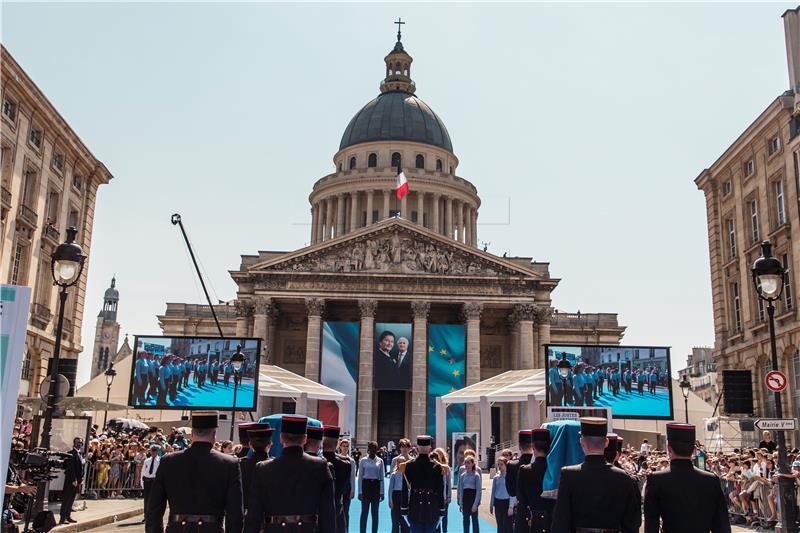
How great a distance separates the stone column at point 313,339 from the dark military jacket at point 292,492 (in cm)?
4629

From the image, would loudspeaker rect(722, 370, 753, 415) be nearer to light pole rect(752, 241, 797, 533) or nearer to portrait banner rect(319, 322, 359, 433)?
light pole rect(752, 241, 797, 533)

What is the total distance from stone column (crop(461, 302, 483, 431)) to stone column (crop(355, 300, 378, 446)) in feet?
22.1

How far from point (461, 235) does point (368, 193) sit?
420 inches

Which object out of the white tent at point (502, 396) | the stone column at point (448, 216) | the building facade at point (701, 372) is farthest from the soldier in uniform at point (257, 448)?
the building facade at point (701, 372)

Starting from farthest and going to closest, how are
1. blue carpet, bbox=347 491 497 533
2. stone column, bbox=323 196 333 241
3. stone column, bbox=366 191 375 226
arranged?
stone column, bbox=323 196 333 241
stone column, bbox=366 191 375 226
blue carpet, bbox=347 491 497 533

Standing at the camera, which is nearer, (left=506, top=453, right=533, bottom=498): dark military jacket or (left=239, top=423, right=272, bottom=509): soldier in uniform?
(left=239, top=423, right=272, bottom=509): soldier in uniform

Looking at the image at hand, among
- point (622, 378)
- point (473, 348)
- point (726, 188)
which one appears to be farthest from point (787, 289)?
point (473, 348)

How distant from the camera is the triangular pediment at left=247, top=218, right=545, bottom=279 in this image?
55.9 m

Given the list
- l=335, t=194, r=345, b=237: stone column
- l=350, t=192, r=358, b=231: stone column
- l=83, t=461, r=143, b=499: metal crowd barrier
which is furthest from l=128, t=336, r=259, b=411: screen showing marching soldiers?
l=335, t=194, r=345, b=237: stone column

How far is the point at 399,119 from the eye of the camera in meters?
84.4

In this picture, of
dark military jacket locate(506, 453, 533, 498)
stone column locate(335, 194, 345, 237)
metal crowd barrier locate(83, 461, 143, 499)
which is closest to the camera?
dark military jacket locate(506, 453, 533, 498)

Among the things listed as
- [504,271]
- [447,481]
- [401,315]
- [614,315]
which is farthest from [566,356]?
[614,315]

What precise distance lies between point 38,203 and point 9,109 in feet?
16.6

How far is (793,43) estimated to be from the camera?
30781 millimetres
